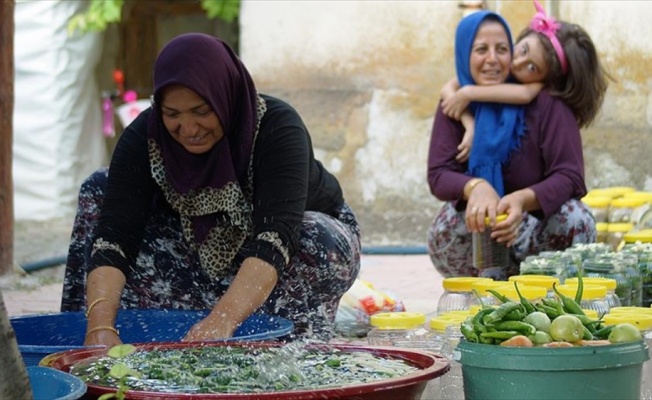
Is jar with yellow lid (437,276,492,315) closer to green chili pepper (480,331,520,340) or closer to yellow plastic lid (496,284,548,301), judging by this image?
yellow plastic lid (496,284,548,301)

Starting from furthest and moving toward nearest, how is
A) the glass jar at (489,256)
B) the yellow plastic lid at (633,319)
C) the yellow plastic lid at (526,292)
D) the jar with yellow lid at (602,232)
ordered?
1. the jar with yellow lid at (602,232)
2. the glass jar at (489,256)
3. the yellow plastic lid at (526,292)
4. the yellow plastic lid at (633,319)

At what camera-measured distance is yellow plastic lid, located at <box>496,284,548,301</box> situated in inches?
132

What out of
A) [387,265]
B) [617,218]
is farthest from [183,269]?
[387,265]

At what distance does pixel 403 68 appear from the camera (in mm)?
8797

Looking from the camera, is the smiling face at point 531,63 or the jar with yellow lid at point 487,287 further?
the smiling face at point 531,63

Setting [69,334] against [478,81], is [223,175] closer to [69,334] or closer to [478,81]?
[69,334]

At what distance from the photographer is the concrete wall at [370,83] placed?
8.77 metres

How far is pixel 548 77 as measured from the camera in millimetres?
5395

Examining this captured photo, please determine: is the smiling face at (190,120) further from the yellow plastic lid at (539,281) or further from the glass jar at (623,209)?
the glass jar at (623,209)

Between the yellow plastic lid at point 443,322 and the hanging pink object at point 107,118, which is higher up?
the hanging pink object at point 107,118

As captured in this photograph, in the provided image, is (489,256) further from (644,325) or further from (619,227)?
(644,325)

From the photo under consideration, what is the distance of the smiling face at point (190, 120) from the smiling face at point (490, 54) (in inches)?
76.2

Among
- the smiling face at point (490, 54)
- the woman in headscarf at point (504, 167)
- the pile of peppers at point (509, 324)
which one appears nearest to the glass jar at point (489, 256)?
the woman in headscarf at point (504, 167)

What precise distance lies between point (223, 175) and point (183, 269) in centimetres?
39
